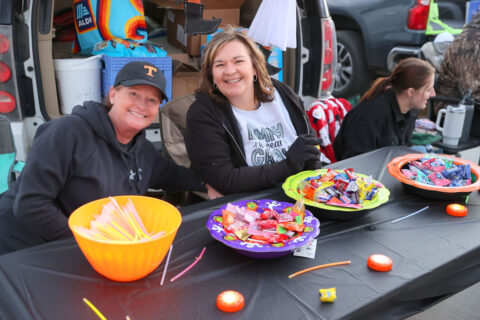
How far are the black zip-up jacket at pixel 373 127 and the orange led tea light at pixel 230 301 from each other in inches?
65.5

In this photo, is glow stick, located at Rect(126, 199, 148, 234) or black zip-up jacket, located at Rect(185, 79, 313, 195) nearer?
glow stick, located at Rect(126, 199, 148, 234)

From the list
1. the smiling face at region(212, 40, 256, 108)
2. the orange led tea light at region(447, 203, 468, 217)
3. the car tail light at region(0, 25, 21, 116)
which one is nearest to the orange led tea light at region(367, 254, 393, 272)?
the orange led tea light at region(447, 203, 468, 217)

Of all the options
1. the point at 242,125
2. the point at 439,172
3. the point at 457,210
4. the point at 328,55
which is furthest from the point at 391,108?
the point at 457,210

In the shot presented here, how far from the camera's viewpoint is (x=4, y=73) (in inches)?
92.0

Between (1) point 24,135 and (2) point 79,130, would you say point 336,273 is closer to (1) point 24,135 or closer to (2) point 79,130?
(2) point 79,130

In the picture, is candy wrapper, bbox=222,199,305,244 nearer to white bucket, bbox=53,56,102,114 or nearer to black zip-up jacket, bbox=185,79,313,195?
black zip-up jacket, bbox=185,79,313,195

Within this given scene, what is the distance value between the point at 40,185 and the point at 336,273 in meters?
0.94

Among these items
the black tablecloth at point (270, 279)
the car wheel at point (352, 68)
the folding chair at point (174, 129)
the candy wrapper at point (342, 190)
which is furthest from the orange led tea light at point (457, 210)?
the car wheel at point (352, 68)

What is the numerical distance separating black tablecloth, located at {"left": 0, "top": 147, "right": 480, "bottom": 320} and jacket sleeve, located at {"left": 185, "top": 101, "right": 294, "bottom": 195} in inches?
12.2

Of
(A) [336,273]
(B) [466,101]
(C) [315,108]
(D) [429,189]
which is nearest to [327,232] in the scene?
(A) [336,273]

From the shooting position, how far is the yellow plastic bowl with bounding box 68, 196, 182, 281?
100cm

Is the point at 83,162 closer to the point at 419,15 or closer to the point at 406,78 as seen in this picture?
the point at 406,78

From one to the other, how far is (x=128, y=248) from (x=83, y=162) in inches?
22.2

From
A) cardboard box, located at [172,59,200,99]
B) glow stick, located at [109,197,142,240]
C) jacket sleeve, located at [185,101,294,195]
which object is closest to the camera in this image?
glow stick, located at [109,197,142,240]
